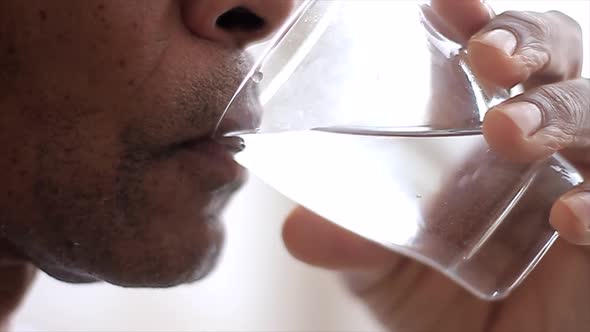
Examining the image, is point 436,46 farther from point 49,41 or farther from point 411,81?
point 49,41

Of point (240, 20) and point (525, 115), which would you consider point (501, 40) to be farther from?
point (240, 20)

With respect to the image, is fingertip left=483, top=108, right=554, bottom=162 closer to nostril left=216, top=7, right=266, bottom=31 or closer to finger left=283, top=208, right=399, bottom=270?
nostril left=216, top=7, right=266, bottom=31

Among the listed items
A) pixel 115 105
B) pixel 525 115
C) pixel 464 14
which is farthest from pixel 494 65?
pixel 115 105

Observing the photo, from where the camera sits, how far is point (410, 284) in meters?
0.77

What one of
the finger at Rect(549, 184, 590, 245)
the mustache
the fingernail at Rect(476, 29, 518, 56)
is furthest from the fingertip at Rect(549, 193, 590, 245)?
the mustache

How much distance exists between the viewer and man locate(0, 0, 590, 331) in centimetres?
52

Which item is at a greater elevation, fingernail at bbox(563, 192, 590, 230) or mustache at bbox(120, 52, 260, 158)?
fingernail at bbox(563, 192, 590, 230)

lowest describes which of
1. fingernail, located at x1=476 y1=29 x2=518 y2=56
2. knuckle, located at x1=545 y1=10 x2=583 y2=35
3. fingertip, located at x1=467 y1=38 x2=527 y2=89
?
fingertip, located at x1=467 y1=38 x2=527 y2=89

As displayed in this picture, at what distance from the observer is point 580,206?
50 centimetres

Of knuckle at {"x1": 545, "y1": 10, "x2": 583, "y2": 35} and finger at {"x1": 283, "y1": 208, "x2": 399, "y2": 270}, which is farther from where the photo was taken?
finger at {"x1": 283, "y1": 208, "x2": 399, "y2": 270}

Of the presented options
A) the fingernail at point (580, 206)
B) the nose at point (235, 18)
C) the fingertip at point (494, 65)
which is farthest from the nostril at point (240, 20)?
the fingernail at point (580, 206)

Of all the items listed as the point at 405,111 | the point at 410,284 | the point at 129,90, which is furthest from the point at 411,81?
the point at 410,284

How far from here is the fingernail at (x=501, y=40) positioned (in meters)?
0.50

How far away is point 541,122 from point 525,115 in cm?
3
